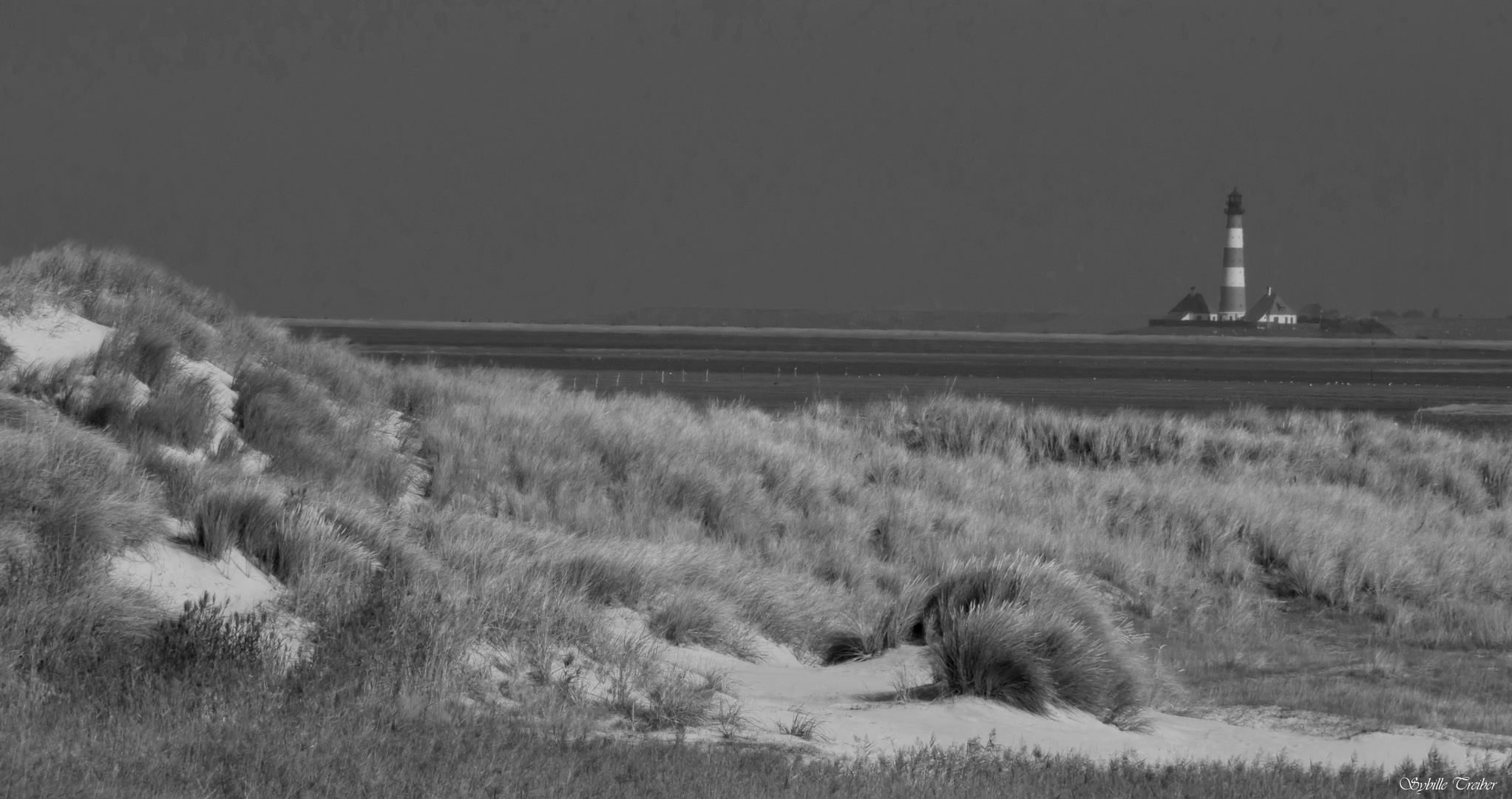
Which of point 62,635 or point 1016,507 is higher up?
point 62,635

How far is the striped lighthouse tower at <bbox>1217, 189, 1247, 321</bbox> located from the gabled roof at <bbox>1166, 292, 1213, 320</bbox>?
985cm

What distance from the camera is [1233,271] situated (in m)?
139

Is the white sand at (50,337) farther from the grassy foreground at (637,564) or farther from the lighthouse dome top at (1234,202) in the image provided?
the lighthouse dome top at (1234,202)

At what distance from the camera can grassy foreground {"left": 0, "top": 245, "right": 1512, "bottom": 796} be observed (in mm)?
5789

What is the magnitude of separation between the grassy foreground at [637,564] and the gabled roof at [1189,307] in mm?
139801

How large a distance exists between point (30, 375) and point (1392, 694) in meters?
11.0

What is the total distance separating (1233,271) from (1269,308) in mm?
19508

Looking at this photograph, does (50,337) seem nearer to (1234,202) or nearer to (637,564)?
(637,564)

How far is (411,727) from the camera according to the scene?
228 inches

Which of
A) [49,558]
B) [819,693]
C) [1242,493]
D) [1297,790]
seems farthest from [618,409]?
[1297,790]

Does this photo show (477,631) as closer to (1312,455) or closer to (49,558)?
(49,558)

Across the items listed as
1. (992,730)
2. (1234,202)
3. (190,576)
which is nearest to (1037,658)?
(992,730)

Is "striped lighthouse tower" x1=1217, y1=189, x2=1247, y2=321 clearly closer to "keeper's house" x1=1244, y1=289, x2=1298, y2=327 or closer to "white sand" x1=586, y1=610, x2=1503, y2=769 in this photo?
"keeper's house" x1=1244, y1=289, x2=1298, y2=327

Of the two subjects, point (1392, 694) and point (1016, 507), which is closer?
point (1392, 694)
